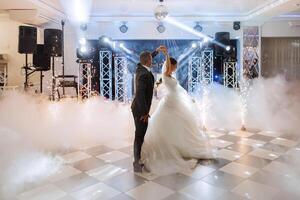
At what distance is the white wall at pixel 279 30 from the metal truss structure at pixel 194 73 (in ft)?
7.97

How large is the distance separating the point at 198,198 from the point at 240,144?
6.53 ft

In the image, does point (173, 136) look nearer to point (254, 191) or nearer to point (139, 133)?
point (139, 133)

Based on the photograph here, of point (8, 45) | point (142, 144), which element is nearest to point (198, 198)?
point (142, 144)

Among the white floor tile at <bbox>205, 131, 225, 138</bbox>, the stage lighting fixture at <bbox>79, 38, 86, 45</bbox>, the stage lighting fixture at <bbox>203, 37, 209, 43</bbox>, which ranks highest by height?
the stage lighting fixture at <bbox>203, 37, 209, 43</bbox>

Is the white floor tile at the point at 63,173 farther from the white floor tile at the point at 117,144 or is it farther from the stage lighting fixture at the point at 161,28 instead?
the stage lighting fixture at the point at 161,28

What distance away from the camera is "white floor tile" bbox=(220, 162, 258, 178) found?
3100 mm

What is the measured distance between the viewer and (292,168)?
10.7 ft

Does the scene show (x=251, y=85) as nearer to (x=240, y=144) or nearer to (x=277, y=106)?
(x=277, y=106)

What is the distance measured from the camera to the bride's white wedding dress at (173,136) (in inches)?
132

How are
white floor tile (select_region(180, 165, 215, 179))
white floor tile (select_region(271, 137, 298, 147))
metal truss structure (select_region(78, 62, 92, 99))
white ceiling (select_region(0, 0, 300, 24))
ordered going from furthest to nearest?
metal truss structure (select_region(78, 62, 92, 99)), white ceiling (select_region(0, 0, 300, 24)), white floor tile (select_region(271, 137, 298, 147)), white floor tile (select_region(180, 165, 215, 179))

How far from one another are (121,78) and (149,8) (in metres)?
2.36

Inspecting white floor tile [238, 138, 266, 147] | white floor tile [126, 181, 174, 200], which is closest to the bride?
white floor tile [126, 181, 174, 200]

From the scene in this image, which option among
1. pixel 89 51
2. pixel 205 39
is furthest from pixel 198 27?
pixel 89 51

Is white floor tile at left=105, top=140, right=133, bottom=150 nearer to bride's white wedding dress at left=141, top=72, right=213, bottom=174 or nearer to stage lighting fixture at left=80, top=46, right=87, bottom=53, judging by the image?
bride's white wedding dress at left=141, top=72, right=213, bottom=174
